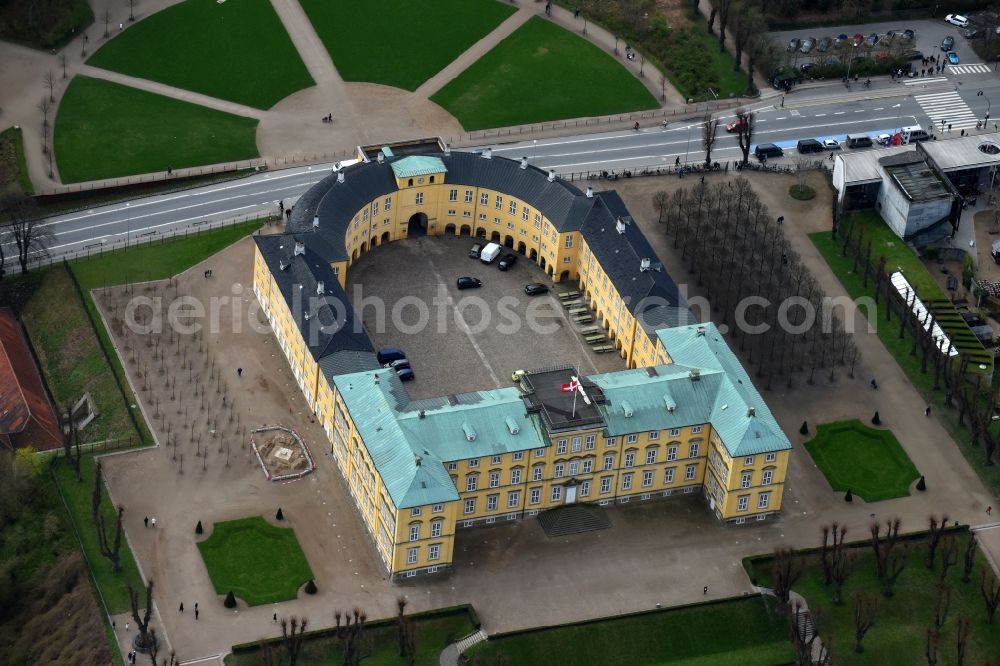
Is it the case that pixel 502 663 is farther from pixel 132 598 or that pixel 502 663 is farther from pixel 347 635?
pixel 132 598

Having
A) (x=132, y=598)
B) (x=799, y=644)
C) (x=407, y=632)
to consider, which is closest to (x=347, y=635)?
(x=407, y=632)

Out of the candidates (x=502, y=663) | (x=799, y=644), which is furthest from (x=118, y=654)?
(x=799, y=644)

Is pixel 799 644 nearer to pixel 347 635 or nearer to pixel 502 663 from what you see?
pixel 502 663

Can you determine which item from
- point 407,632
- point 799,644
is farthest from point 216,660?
point 799,644

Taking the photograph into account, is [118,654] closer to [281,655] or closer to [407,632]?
[281,655]

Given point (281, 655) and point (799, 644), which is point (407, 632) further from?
point (799, 644)
